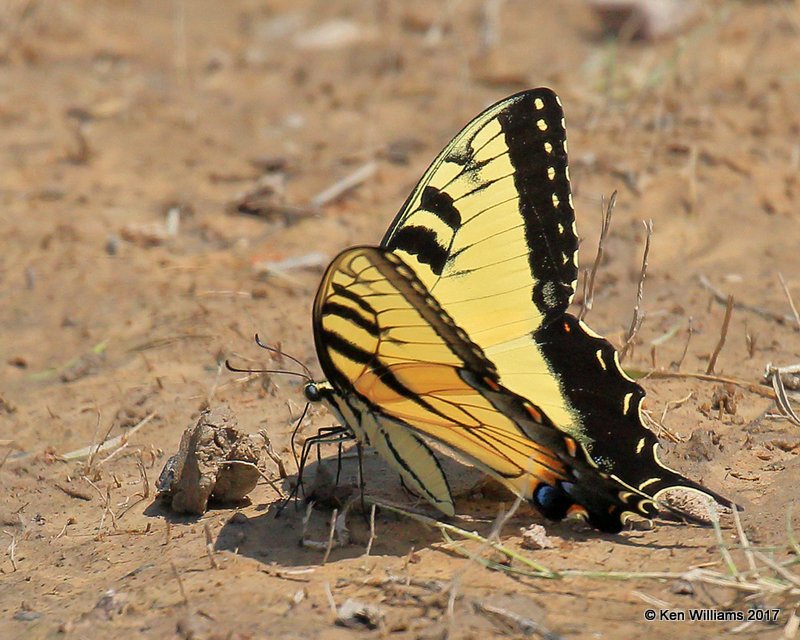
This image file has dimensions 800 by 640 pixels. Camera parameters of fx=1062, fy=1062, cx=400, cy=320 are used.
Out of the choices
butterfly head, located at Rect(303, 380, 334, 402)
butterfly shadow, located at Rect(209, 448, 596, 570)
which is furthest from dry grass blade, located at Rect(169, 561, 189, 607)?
butterfly head, located at Rect(303, 380, 334, 402)

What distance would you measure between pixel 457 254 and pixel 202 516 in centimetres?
109

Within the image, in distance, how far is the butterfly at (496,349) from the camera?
2885mm

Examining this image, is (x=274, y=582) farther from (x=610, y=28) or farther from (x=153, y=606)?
(x=610, y=28)

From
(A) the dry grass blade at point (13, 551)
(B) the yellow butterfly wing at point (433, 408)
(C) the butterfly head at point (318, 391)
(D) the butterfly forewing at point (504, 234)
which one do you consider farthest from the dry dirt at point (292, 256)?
(D) the butterfly forewing at point (504, 234)

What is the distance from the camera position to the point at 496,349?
3.16 m

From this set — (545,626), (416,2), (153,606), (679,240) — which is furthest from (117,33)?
(545,626)

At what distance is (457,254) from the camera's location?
313 cm

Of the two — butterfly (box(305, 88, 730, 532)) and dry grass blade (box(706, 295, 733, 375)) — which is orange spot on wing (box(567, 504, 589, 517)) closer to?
butterfly (box(305, 88, 730, 532))

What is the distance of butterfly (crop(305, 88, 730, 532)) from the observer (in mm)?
2885

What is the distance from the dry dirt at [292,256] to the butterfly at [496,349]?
0.56ft

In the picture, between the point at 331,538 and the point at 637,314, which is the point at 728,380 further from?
the point at 331,538

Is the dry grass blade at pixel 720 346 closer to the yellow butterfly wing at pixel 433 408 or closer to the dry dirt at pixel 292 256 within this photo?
the dry dirt at pixel 292 256

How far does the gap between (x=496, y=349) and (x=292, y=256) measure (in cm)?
199

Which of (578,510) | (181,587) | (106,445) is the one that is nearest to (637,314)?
(578,510)
